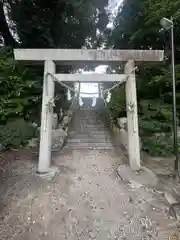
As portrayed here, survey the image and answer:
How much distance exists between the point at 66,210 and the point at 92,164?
162 cm

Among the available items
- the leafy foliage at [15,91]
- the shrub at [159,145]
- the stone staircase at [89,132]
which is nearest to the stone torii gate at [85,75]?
the shrub at [159,145]

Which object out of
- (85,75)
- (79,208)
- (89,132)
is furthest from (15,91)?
(79,208)

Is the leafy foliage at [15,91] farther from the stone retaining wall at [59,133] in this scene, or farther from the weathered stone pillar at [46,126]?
the weathered stone pillar at [46,126]

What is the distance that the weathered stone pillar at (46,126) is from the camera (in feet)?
14.0

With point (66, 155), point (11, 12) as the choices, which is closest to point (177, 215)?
point (66, 155)

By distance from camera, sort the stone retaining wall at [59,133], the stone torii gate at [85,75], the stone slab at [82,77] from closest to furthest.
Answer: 1. the stone torii gate at [85,75]
2. the stone slab at [82,77]
3. the stone retaining wall at [59,133]

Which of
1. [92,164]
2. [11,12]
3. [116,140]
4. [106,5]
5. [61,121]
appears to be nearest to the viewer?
[92,164]

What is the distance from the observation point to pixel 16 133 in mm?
5152

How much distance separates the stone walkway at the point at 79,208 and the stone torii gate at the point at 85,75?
1.97 feet

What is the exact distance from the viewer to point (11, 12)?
738cm

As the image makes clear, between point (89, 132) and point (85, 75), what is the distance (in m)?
2.30

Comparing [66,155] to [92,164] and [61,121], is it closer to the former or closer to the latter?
[92,164]

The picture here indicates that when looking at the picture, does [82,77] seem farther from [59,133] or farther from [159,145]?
[159,145]

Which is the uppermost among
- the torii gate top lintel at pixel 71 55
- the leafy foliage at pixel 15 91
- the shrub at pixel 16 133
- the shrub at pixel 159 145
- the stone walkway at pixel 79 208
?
the torii gate top lintel at pixel 71 55
